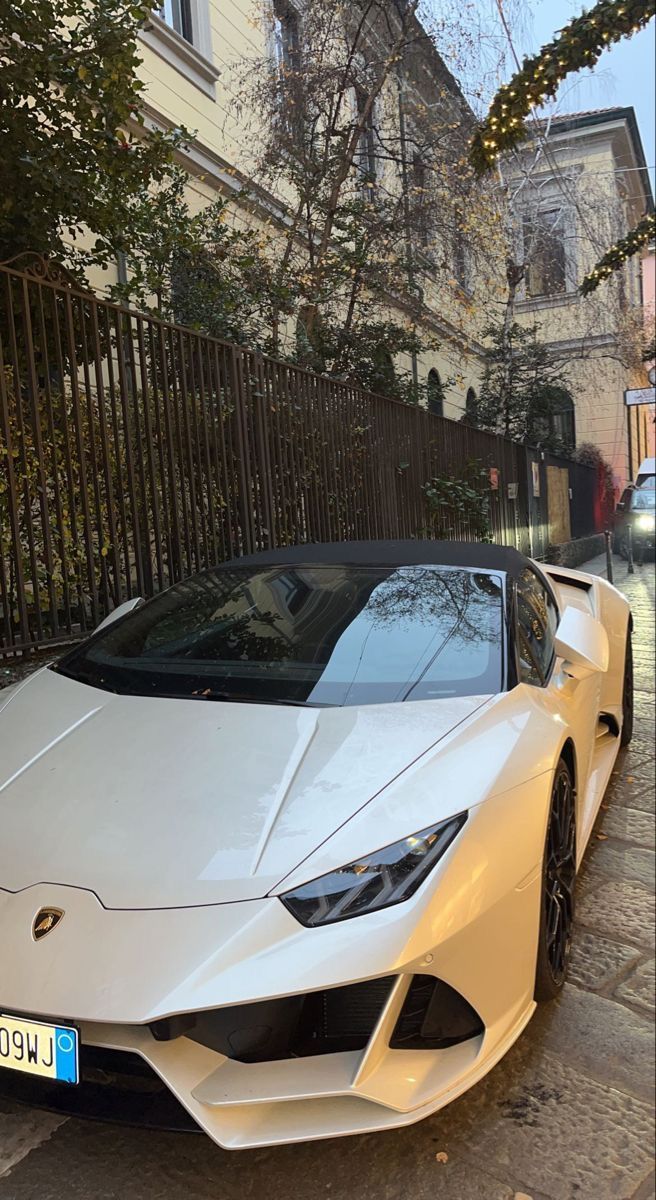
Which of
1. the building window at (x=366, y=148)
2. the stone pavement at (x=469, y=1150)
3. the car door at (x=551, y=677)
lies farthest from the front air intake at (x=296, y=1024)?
the building window at (x=366, y=148)

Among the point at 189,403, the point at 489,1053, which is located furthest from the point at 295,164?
the point at 489,1053

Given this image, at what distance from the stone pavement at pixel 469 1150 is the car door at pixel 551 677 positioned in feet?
2.83

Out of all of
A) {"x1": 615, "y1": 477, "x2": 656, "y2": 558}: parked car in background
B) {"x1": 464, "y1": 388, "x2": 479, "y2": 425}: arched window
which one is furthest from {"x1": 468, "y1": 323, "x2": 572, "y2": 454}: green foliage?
{"x1": 615, "y1": 477, "x2": 656, "y2": 558}: parked car in background

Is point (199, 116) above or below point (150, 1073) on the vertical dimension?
above

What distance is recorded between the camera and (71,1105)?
1574mm

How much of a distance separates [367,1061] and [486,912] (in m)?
0.39

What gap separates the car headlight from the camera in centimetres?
161

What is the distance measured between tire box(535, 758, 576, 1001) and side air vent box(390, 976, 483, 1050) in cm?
42

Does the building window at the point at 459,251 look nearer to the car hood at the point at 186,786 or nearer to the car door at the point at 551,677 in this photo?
the car door at the point at 551,677

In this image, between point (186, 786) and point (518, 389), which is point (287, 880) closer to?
point (186, 786)

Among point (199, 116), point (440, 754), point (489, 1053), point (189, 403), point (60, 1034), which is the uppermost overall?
point (199, 116)

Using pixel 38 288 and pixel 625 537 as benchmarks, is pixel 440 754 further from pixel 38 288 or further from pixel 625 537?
pixel 625 537

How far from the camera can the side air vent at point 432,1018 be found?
1.62 metres

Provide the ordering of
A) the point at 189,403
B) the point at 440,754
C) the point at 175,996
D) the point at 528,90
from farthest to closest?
1. the point at 528,90
2. the point at 189,403
3. the point at 440,754
4. the point at 175,996
